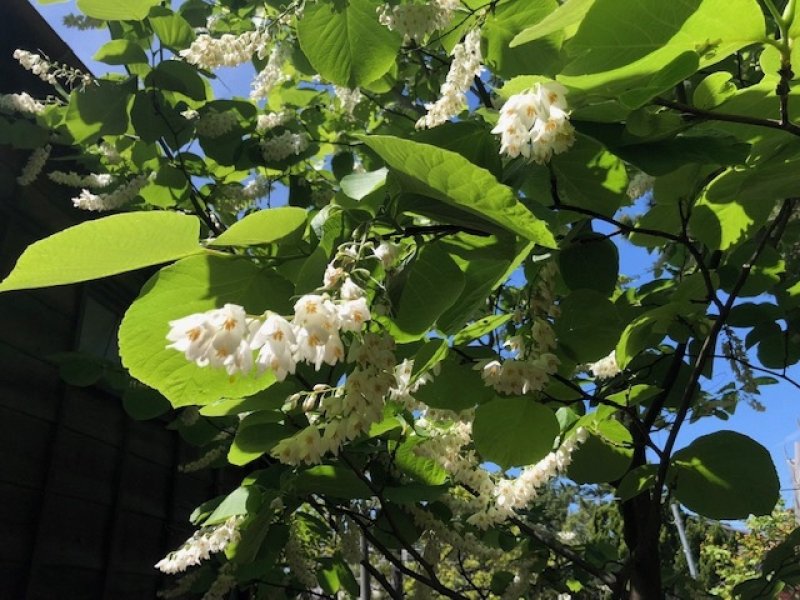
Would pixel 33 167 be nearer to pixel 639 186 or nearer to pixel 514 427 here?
pixel 639 186

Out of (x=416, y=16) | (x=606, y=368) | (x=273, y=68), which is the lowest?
(x=606, y=368)

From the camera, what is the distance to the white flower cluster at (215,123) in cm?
265

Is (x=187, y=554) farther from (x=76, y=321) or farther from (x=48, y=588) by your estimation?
(x=76, y=321)

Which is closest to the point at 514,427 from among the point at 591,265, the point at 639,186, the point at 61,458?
the point at 591,265

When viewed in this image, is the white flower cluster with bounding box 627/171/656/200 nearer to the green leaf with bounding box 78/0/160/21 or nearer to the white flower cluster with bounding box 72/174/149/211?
the green leaf with bounding box 78/0/160/21

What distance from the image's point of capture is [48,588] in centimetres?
341

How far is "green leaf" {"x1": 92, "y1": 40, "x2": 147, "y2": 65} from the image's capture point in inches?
96.1

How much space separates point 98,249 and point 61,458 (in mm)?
3349

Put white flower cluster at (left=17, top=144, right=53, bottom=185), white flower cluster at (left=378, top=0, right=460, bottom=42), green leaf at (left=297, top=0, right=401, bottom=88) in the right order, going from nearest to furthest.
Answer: green leaf at (left=297, top=0, right=401, bottom=88) < white flower cluster at (left=378, top=0, right=460, bottom=42) < white flower cluster at (left=17, top=144, right=53, bottom=185)

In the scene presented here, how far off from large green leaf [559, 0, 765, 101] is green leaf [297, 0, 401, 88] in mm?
879

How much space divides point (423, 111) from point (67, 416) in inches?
95.1

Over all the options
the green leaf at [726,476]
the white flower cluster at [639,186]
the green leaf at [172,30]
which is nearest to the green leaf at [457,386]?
the green leaf at [726,476]

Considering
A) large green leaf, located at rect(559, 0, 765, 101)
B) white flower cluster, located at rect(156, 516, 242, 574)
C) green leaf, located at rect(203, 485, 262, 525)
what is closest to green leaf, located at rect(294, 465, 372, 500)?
green leaf, located at rect(203, 485, 262, 525)

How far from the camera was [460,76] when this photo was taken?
171cm
